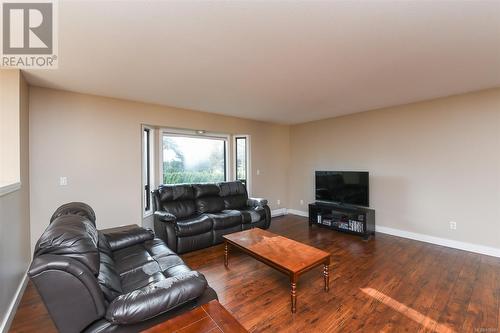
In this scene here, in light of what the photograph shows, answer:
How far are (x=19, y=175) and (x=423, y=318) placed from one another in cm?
415

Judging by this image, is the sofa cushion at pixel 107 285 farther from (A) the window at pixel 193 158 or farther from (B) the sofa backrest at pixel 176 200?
(A) the window at pixel 193 158

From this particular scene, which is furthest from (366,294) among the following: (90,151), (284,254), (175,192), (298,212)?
(90,151)

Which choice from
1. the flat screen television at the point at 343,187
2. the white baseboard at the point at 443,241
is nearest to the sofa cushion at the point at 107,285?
the flat screen television at the point at 343,187

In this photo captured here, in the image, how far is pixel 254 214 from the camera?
4.02 metres

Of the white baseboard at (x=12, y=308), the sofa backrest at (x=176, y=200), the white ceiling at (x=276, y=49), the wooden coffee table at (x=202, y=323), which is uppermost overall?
the white ceiling at (x=276, y=49)

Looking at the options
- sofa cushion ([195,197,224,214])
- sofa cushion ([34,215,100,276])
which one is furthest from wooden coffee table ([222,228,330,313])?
sofa cushion ([34,215,100,276])

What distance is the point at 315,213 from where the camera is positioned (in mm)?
4660

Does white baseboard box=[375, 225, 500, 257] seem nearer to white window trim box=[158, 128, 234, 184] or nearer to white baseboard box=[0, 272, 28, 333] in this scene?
white window trim box=[158, 128, 234, 184]

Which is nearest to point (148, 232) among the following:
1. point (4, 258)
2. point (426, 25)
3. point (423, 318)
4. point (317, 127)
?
point (4, 258)

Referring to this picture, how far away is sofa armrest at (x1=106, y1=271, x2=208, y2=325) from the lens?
1.14 meters

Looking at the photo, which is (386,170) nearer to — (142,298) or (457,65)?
(457,65)

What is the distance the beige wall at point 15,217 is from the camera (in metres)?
1.83

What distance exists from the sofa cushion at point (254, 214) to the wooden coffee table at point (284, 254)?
3.09ft

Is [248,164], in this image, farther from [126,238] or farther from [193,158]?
[126,238]
